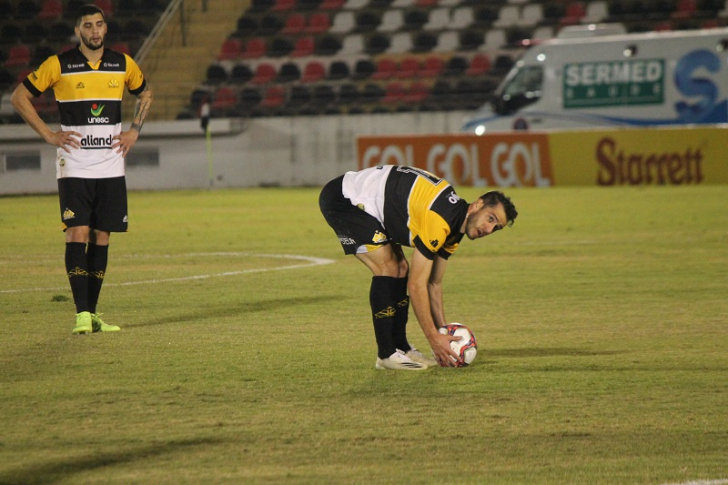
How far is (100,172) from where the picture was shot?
316 inches

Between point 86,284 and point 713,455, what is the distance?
4.66m

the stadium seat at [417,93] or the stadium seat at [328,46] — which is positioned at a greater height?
the stadium seat at [328,46]

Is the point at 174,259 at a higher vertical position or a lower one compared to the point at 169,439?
lower

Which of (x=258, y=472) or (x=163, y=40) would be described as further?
(x=163, y=40)

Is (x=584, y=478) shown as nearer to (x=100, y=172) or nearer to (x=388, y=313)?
(x=388, y=313)

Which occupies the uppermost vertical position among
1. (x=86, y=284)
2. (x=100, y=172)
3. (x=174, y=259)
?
(x=100, y=172)

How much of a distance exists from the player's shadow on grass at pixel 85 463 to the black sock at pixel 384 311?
5.96ft

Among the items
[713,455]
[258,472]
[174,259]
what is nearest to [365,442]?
[258,472]

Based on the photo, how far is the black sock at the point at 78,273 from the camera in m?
7.83

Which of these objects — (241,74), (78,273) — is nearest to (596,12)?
(241,74)

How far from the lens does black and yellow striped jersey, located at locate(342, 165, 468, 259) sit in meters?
6.08

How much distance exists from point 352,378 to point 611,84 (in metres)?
26.1

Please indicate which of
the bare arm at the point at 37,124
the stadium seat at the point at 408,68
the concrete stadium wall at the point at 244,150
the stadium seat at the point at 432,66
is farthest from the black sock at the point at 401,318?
the stadium seat at the point at 408,68

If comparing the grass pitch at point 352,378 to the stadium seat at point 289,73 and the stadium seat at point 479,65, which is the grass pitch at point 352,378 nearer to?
the stadium seat at point 479,65
